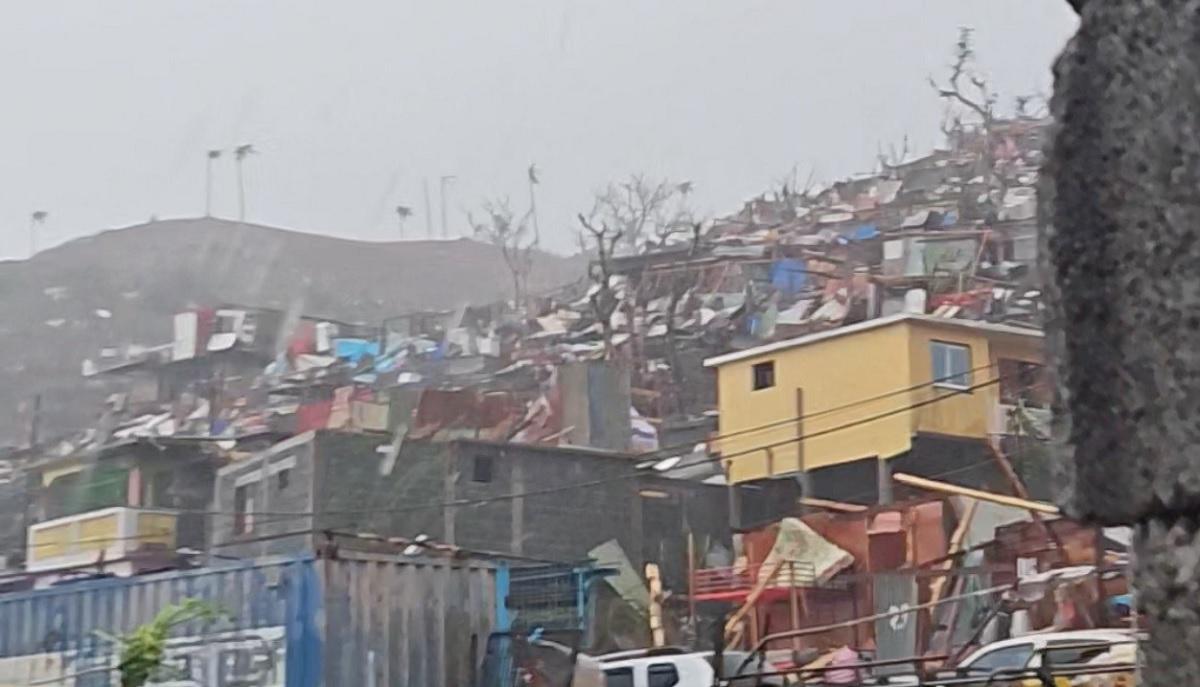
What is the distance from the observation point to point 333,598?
44.2ft

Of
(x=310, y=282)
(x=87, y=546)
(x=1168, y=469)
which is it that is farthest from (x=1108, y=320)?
(x=310, y=282)

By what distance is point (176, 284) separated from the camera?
5453cm

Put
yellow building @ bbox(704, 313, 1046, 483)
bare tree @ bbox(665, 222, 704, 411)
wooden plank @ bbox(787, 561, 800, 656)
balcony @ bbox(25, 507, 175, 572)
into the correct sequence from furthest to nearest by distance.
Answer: bare tree @ bbox(665, 222, 704, 411) < balcony @ bbox(25, 507, 175, 572) < yellow building @ bbox(704, 313, 1046, 483) < wooden plank @ bbox(787, 561, 800, 656)

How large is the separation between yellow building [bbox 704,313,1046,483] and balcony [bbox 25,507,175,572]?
866 cm

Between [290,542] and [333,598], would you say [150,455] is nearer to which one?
[290,542]

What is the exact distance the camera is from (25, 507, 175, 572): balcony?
89.7 ft

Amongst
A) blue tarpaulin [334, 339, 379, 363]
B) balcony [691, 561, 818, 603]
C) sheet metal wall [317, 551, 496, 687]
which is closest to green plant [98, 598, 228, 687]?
sheet metal wall [317, 551, 496, 687]

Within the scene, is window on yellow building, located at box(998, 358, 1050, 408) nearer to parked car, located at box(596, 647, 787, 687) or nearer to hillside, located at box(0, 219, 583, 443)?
parked car, located at box(596, 647, 787, 687)

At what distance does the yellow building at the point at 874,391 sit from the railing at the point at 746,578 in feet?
10.3

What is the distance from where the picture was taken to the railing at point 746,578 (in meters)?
21.8

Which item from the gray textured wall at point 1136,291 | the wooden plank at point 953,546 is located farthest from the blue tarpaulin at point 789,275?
the gray textured wall at point 1136,291

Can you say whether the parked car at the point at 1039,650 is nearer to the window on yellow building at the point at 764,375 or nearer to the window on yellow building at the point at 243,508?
the window on yellow building at the point at 764,375

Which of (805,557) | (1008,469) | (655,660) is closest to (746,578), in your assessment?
(805,557)

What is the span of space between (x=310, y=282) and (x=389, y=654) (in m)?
43.8
